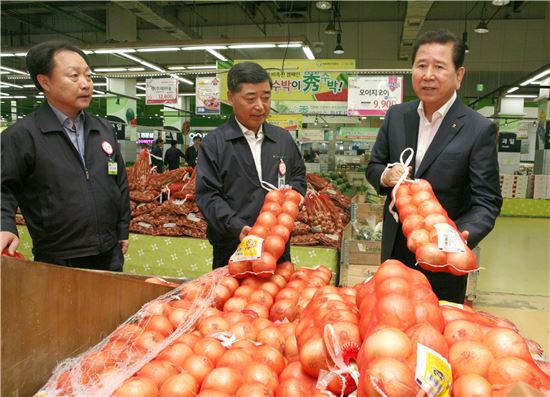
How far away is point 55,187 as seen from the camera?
2.30 m

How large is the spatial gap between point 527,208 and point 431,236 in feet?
41.3

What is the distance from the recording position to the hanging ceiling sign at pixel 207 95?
8539mm

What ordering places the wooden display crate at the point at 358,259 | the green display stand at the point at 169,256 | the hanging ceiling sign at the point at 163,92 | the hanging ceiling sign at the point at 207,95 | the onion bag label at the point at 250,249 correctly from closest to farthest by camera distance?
the onion bag label at the point at 250,249 < the wooden display crate at the point at 358,259 < the green display stand at the point at 169,256 < the hanging ceiling sign at the point at 207,95 < the hanging ceiling sign at the point at 163,92

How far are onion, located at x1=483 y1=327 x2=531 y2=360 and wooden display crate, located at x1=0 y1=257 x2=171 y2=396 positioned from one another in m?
1.12

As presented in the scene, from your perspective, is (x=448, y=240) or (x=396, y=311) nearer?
(x=396, y=311)

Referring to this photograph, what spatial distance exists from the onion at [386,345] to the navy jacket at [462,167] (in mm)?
1113

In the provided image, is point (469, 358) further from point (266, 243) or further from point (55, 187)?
point (55, 187)

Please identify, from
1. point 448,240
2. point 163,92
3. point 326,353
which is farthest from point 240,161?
point 163,92

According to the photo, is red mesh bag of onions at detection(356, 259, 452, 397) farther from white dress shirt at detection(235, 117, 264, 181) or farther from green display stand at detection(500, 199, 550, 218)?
green display stand at detection(500, 199, 550, 218)

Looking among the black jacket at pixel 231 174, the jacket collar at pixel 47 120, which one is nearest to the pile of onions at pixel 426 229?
the black jacket at pixel 231 174

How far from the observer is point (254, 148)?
2572 mm

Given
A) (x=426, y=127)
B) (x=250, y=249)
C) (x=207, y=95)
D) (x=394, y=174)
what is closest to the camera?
(x=250, y=249)

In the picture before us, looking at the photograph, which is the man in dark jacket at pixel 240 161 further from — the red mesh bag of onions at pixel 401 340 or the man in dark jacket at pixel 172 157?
the man in dark jacket at pixel 172 157

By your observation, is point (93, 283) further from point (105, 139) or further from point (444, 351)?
point (105, 139)
